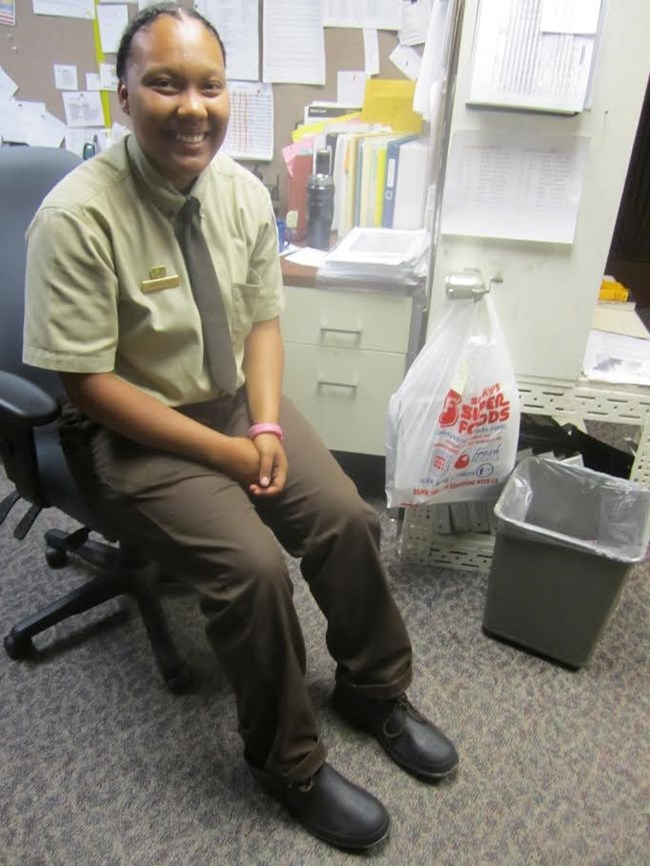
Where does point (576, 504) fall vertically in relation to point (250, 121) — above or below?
below

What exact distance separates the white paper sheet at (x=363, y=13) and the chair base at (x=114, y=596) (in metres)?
1.54

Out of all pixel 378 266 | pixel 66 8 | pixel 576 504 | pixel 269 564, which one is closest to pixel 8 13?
pixel 66 8

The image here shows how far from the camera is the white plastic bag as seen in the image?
139 centimetres

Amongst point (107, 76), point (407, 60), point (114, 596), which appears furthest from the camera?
point (107, 76)

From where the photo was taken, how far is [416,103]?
1.77 meters

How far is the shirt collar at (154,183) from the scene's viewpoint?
41.1 inches

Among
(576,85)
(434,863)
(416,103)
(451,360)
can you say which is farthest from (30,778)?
(416,103)

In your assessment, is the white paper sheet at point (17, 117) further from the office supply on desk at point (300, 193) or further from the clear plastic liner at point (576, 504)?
the clear plastic liner at point (576, 504)

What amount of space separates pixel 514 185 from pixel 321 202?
2.29 ft

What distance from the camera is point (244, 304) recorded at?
1.22 meters

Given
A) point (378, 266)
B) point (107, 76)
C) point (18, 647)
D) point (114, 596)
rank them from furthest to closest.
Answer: point (107, 76) → point (378, 266) → point (114, 596) → point (18, 647)

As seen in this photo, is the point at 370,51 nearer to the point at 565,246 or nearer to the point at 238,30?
the point at 238,30

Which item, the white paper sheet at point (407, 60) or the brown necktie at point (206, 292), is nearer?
the brown necktie at point (206, 292)

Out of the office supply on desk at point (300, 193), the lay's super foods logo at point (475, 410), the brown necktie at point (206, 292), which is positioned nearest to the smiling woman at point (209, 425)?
the brown necktie at point (206, 292)
